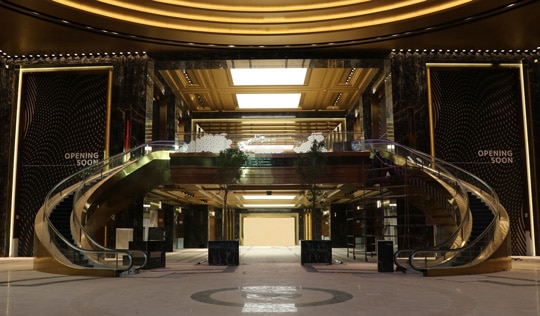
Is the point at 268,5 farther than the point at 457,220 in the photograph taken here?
Yes

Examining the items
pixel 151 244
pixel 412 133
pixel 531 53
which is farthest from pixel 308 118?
pixel 151 244

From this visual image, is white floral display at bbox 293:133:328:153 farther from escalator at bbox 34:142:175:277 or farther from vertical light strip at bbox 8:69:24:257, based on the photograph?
vertical light strip at bbox 8:69:24:257

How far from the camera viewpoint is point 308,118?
100.0 ft

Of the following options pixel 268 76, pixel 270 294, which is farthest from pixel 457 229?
pixel 268 76

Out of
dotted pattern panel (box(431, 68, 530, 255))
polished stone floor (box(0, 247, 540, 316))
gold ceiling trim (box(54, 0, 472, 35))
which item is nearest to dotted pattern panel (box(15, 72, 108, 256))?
gold ceiling trim (box(54, 0, 472, 35))

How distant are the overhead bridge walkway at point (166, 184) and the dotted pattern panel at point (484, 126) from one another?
12.7 ft

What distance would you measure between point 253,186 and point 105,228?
233 inches

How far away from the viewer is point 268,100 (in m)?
28.0

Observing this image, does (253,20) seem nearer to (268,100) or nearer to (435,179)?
(435,179)

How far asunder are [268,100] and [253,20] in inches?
357

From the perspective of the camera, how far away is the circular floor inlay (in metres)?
7.09

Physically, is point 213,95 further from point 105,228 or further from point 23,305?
point 23,305

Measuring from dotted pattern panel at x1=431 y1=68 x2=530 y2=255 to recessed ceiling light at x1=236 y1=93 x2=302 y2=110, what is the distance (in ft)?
27.4

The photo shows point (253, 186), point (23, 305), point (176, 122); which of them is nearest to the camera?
point (23, 305)
